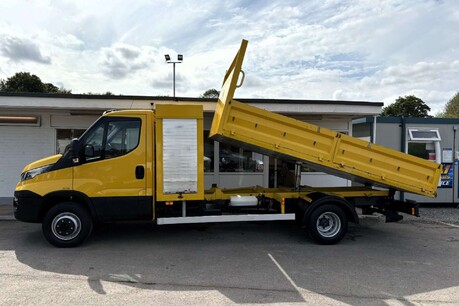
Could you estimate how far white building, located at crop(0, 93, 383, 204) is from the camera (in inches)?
384

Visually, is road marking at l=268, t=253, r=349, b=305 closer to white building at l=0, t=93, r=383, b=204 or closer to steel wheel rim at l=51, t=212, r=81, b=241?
steel wheel rim at l=51, t=212, r=81, b=241

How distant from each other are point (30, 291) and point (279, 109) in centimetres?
758

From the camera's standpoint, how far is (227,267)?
5680 mm

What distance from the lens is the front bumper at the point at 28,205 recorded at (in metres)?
6.46

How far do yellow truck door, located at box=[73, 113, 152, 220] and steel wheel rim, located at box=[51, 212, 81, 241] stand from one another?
0.43 metres

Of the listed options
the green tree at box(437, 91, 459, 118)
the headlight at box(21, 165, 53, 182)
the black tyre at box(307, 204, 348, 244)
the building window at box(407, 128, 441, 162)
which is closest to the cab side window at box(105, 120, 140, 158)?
the headlight at box(21, 165, 53, 182)

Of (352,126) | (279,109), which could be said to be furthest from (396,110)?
(279,109)

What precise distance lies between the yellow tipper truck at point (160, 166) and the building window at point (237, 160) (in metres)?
4.50

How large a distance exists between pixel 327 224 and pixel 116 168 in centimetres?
417

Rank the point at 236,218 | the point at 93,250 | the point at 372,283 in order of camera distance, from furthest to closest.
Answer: the point at 236,218 < the point at 93,250 < the point at 372,283

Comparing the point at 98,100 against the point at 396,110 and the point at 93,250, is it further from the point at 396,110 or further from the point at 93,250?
the point at 396,110

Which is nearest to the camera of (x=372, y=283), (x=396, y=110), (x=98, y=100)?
(x=372, y=283)

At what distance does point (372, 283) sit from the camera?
16.6 ft

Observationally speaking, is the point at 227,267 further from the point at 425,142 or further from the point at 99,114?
the point at 425,142
